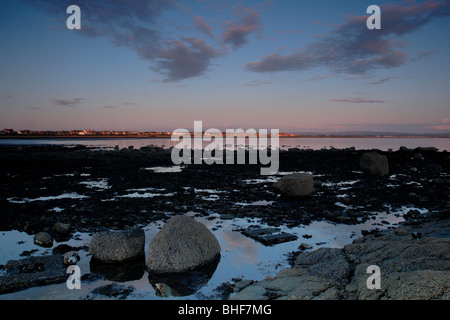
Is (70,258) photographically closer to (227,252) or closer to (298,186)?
(227,252)

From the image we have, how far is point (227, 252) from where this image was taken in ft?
25.4

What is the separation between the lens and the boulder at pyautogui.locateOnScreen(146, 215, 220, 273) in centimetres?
652

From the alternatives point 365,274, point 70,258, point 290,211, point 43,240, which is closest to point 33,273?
point 70,258

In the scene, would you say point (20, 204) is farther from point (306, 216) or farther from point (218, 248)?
point (306, 216)

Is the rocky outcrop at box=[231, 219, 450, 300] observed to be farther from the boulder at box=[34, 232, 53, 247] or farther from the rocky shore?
the boulder at box=[34, 232, 53, 247]

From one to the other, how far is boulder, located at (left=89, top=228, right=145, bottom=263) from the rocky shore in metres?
0.57

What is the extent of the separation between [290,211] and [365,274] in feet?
21.5

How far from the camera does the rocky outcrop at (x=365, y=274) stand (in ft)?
13.9

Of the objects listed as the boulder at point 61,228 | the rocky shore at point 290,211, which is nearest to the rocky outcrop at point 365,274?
the rocky shore at point 290,211

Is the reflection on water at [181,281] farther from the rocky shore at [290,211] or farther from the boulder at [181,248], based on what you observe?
the rocky shore at [290,211]

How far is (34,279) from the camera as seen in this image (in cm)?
588

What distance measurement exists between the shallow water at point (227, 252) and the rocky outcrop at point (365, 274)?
2.74ft

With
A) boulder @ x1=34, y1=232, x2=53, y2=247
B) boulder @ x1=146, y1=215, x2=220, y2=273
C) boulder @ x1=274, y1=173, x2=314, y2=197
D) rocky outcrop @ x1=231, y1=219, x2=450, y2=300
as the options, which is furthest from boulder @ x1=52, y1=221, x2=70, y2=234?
boulder @ x1=274, y1=173, x2=314, y2=197

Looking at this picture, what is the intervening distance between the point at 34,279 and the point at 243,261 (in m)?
4.51
